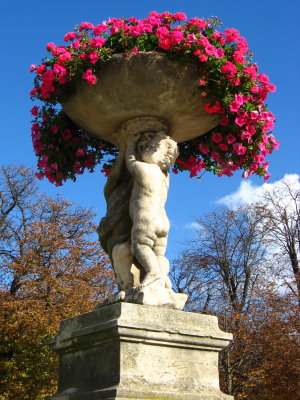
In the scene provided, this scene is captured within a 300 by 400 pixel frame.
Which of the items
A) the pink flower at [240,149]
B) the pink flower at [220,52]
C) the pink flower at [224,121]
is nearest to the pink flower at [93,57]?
the pink flower at [220,52]

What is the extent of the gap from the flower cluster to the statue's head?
0.52m

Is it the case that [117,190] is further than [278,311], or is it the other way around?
[278,311]

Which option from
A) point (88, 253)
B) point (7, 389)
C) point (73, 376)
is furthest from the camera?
point (88, 253)

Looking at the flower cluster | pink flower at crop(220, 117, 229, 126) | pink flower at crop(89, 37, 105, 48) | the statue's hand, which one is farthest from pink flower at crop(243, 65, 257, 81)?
pink flower at crop(89, 37, 105, 48)

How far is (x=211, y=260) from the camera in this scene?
2634 cm

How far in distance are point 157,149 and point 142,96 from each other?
1.77ft

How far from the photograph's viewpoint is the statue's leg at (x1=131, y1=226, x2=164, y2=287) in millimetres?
4633

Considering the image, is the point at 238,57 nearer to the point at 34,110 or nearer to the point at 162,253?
the point at 162,253

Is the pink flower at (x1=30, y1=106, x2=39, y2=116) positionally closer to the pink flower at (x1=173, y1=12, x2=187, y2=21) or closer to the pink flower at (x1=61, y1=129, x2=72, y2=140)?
the pink flower at (x1=61, y1=129, x2=72, y2=140)

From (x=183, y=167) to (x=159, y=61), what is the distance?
177 cm

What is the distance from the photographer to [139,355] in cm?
405

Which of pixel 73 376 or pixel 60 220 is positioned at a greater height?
pixel 60 220

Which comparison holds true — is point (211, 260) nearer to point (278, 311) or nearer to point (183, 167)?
point (278, 311)

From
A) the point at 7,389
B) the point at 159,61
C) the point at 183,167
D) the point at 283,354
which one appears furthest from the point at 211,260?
the point at 159,61
